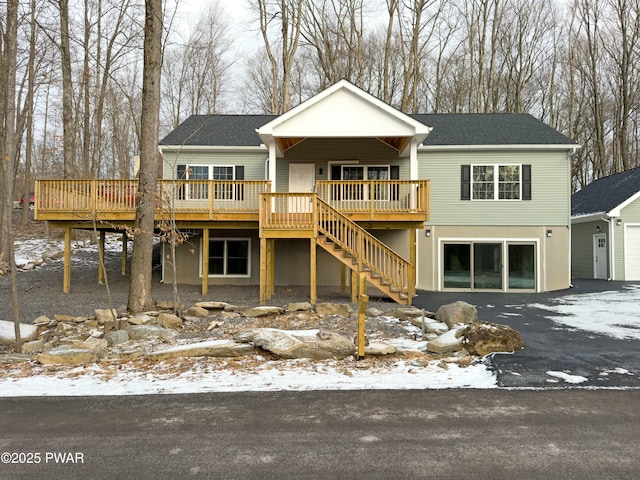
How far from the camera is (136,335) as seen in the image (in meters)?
7.91

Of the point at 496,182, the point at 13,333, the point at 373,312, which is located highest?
the point at 496,182

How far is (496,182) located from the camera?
14906 mm

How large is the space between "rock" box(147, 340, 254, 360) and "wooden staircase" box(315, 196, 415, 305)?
4.64 meters

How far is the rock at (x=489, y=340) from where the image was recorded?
6.58 m

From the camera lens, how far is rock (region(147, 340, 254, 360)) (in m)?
6.57

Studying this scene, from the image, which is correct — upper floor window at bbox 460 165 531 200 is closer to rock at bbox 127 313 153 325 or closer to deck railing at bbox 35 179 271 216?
deck railing at bbox 35 179 271 216

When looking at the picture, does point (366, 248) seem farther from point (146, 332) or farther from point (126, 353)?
point (126, 353)

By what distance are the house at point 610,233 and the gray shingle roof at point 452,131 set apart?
4.56 metres

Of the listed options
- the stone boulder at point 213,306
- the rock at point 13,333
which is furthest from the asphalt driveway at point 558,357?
the rock at point 13,333

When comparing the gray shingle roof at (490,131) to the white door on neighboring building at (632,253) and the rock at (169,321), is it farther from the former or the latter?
the rock at (169,321)

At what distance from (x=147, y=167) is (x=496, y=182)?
37.5 feet

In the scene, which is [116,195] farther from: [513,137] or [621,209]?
[621,209]

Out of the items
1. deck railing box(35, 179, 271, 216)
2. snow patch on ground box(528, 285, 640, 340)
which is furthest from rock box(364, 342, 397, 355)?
deck railing box(35, 179, 271, 216)

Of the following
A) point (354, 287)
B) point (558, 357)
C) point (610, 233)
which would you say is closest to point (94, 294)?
point (354, 287)
